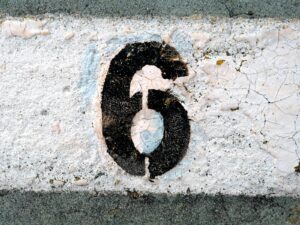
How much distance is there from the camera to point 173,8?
4.42 ft

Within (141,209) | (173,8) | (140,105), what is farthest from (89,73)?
(141,209)

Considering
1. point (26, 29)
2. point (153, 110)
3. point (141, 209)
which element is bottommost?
point (141, 209)

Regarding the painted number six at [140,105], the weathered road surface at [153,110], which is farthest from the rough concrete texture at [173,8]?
the painted number six at [140,105]

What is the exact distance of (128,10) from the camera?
4.42 feet

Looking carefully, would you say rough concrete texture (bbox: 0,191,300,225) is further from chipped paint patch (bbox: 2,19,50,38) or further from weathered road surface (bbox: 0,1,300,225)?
chipped paint patch (bbox: 2,19,50,38)

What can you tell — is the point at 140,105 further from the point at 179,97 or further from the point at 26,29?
the point at 26,29

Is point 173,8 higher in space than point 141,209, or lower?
higher

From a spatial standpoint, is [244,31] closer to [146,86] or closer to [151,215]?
[146,86]

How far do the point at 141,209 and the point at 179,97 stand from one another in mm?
352

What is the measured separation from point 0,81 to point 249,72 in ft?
2.40

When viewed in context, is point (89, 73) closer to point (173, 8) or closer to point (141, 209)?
point (173, 8)

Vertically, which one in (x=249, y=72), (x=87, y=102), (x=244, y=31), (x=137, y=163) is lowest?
(x=137, y=163)

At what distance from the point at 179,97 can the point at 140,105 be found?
12cm

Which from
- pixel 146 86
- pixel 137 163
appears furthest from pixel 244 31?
pixel 137 163
